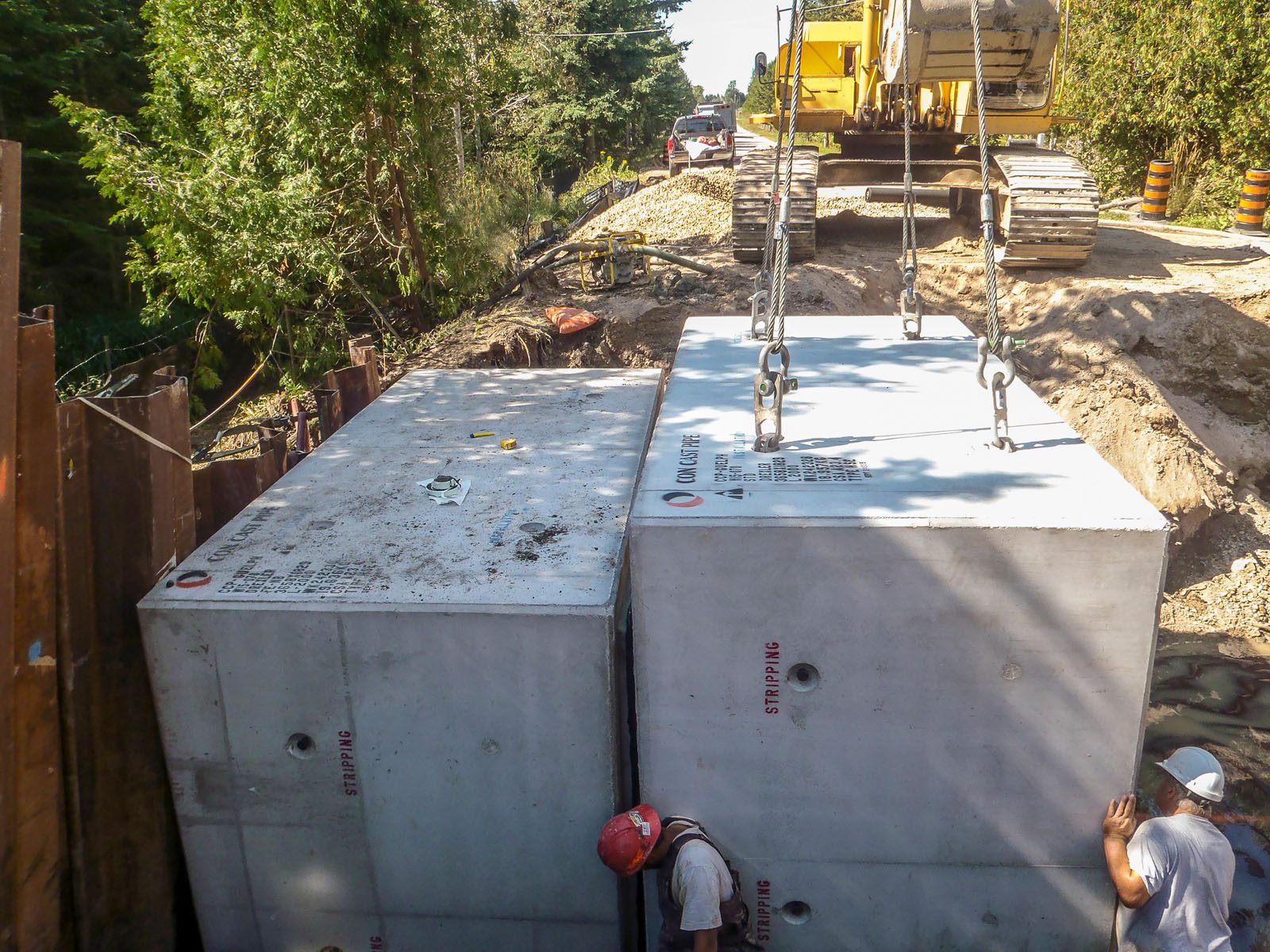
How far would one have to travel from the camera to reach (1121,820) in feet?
10.8

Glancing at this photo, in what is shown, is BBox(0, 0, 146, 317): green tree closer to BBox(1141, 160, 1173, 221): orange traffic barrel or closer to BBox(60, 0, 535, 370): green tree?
BBox(60, 0, 535, 370): green tree


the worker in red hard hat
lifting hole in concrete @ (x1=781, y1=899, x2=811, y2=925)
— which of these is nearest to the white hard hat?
lifting hole in concrete @ (x1=781, y1=899, x2=811, y2=925)

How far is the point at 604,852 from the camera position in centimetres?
336

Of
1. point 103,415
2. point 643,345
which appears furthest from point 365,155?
point 103,415

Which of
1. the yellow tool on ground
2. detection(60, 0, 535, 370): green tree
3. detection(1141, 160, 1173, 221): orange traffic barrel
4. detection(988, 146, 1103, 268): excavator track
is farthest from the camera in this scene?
detection(1141, 160, 1173, 221): orange traffic barrel

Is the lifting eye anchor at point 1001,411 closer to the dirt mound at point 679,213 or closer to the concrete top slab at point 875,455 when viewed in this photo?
the concrete top slab at point 875,455

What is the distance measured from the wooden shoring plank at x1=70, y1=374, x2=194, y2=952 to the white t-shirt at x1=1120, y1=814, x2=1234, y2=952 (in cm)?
357

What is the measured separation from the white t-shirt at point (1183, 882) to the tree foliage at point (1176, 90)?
691 inches

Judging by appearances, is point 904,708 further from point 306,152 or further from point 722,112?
point 722,112

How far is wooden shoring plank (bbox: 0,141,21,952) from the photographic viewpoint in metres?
3.27

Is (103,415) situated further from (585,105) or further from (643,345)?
(585,105)

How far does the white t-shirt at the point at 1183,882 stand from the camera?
3256mm

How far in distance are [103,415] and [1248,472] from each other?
9.38m

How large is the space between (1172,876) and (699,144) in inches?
1106
